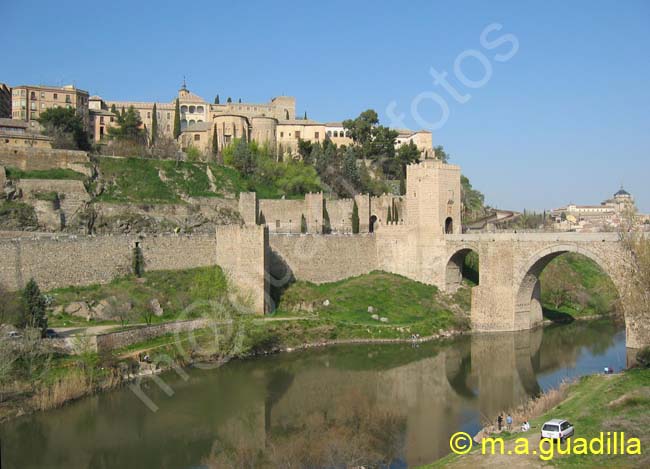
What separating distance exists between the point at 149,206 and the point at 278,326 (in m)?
13.1

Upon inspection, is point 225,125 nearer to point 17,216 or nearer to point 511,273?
point 17,216

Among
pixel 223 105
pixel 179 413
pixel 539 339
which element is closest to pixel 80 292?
pixel 179 413

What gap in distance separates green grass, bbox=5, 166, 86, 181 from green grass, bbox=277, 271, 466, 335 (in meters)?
13.7

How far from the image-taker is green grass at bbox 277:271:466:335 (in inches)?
1220

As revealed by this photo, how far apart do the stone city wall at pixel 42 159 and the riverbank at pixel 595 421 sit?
28758 millimetres

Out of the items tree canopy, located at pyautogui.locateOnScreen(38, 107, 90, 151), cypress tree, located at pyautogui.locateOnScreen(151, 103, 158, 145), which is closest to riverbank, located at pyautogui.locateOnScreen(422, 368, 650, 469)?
tree canopy, located at pyautogui.locateOnScreen(38, 107, 90, 151)

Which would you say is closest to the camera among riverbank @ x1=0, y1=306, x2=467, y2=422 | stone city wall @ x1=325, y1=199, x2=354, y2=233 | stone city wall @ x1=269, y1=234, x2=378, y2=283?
riverbank @ x1=0, y1=306, x2=467, y2=422

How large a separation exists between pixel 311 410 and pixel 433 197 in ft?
60.9

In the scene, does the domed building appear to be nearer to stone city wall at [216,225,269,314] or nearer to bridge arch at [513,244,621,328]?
bridge arch at [513,244,621,328]

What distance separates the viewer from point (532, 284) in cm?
3138

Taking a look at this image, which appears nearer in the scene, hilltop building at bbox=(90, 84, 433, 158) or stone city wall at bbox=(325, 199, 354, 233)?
stone city wall at bbox=(325, 199, 354, 233)

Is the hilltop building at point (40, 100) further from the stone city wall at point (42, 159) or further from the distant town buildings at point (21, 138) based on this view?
the stone city wall at point (42, 159)

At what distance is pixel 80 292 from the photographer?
1051 inches

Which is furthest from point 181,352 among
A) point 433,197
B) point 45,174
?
point 433,197
